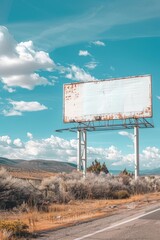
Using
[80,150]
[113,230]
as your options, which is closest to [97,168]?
[80,150]

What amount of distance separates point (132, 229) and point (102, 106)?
28.1m

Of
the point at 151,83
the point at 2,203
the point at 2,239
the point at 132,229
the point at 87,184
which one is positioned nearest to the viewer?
the point at 2,239

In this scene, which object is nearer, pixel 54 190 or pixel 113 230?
pixel 113 230

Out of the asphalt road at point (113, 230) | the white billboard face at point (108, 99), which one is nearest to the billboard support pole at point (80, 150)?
the white billboard face at point (108, 99)

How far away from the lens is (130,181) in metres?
34.2

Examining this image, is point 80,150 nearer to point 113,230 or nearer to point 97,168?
point 97,168

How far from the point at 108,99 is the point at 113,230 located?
28.1 metres

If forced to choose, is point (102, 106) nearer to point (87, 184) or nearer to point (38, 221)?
Answer: point (87, 184)

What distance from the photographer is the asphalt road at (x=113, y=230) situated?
32.3 feet

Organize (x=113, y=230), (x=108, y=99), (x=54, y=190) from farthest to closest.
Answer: (x=108, y=99)
(x=54, y=190)
(x=113, y=230)

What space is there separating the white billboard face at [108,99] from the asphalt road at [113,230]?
935 inches

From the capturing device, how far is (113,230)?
11062mm

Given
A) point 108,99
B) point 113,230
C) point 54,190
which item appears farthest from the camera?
point 108,99

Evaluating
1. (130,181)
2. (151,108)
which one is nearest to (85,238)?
(130,181)
